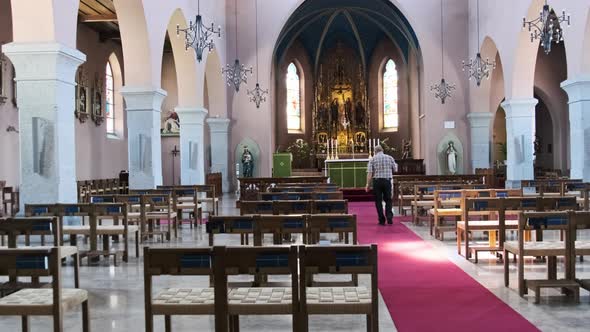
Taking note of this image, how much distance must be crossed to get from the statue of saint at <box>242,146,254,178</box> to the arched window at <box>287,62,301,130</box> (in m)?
7.09

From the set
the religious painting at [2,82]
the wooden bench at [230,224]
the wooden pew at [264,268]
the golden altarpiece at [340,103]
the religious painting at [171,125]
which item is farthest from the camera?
the golden altarpiece at [340,103]

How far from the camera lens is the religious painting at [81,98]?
64.5 ft

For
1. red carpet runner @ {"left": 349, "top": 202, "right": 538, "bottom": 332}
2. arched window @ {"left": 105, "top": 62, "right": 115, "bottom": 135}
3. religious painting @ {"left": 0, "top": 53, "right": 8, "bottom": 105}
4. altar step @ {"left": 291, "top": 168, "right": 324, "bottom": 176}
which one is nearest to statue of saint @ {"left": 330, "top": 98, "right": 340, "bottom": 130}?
altar step @ {"left": 291, "top": 168, "right": 324, "bottom": 176}

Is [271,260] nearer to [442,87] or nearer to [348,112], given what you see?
[442,87]

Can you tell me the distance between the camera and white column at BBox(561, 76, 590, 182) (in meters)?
13.9

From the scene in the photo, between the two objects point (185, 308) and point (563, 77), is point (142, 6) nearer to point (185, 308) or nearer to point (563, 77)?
point (185, 308)

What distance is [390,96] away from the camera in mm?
30312

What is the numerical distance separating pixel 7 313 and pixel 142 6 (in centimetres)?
1090

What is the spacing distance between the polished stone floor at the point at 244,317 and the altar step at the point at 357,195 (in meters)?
12.0

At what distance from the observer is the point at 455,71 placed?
2341 centimetres

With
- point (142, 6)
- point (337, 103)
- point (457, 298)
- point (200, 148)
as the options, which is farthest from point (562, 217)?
point (337, 103)

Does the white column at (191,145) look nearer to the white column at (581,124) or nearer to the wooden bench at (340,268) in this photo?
the white column at (581,124)

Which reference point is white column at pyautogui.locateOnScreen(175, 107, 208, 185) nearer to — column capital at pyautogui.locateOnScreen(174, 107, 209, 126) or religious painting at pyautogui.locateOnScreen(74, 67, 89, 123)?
column capital at pyautogui.locateOnScreen(174, 107, 209, 126)

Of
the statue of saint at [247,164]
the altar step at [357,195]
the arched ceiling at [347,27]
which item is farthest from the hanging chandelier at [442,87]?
the statue of saint at [247,164]
